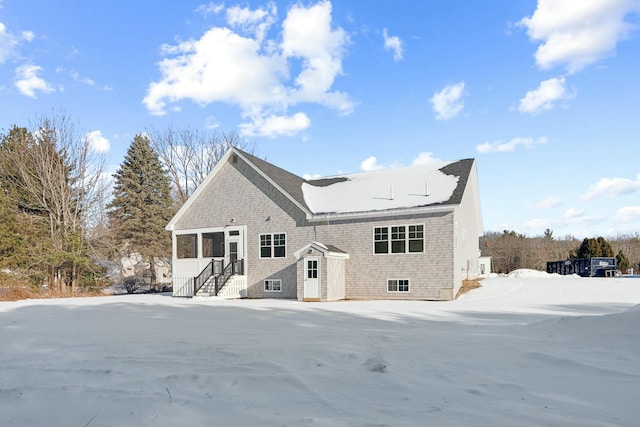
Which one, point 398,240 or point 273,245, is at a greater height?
point 398,240

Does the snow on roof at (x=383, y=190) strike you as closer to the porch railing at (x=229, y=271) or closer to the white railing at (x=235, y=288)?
the porch railing at (x=229, y=271)

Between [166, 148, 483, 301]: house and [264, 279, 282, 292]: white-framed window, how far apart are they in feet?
0.16

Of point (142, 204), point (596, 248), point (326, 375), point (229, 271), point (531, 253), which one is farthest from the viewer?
point (531, 253)

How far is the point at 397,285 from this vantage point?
723 inches

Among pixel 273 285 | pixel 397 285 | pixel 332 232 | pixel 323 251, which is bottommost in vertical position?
pixel 273 285

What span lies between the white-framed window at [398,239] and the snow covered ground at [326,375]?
9.20 m

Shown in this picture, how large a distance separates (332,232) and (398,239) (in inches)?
123

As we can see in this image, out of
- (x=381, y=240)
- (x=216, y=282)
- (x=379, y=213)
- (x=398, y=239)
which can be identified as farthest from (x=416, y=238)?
(x=216, y=282)

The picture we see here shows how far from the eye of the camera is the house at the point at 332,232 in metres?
17.9

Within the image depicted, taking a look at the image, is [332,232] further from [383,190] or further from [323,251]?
[383,190]

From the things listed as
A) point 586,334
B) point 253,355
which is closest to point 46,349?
point 253,355

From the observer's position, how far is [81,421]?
11.1 feet

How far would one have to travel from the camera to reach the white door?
59.5 ft

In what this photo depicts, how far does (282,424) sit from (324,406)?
1.75ft
